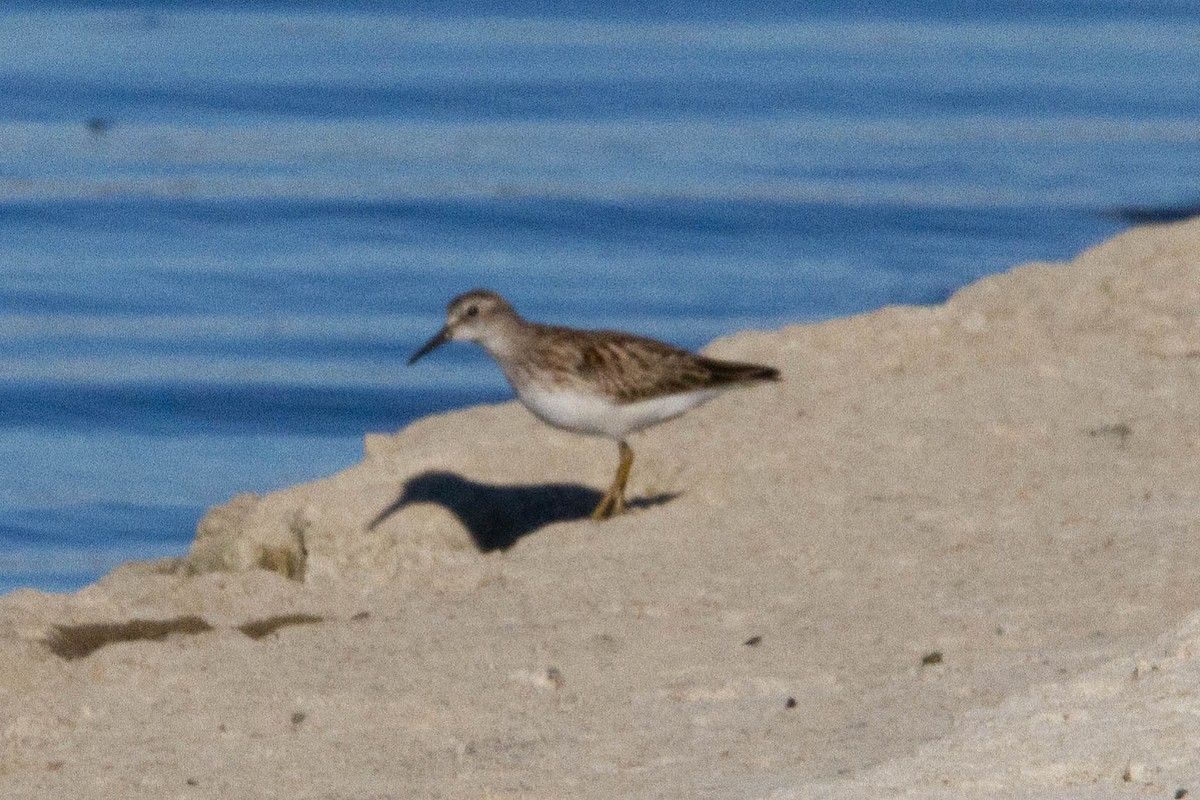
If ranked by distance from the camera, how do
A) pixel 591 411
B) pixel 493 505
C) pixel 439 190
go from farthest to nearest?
pixel 439 190 < pixel 493 505 < pixel 591 411

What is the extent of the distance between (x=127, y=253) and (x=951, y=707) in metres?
9.53

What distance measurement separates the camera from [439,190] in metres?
15.5

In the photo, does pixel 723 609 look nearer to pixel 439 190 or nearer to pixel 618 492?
pixel 618 492

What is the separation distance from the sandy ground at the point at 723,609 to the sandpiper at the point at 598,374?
222 millimetres

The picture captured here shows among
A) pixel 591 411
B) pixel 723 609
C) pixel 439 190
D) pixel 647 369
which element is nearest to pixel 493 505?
pixel 591 411

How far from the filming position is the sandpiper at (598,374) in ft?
25.1

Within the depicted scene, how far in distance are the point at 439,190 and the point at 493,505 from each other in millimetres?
7786

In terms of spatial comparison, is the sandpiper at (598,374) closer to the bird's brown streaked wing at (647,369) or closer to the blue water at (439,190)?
the bird's brown streaked wing at (647,369)

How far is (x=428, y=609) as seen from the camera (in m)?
6.44

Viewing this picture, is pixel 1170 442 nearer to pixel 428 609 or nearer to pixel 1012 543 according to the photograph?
pixel 1012 543

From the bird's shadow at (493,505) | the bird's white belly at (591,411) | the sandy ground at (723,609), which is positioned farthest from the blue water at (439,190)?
the bird's white belly at (591,411)

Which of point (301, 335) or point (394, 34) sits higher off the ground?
point (394, 34)

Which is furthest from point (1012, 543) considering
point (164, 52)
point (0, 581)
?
point (164, 52)

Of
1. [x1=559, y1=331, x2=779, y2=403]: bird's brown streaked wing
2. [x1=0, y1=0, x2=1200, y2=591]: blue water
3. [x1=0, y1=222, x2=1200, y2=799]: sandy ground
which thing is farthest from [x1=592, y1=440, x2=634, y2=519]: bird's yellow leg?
[x1=0, y1=0, x2=1200, y2=591]: blue water
